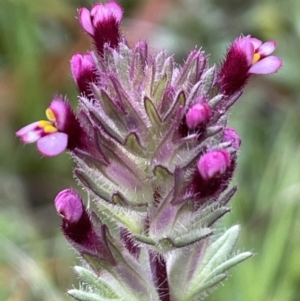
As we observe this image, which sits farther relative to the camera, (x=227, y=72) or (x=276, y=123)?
(x=276, y=123)

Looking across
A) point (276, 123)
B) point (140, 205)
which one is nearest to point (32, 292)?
point (140, 205)

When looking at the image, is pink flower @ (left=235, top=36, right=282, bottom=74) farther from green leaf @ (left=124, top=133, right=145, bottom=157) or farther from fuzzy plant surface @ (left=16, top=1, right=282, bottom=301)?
green leaf @ (left=124, top=133, right=145, bottom=157)

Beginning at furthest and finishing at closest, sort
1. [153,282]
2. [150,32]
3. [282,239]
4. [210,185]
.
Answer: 1. [150,32]
2. [282,239]
3. [153,282]
4. [210,185]

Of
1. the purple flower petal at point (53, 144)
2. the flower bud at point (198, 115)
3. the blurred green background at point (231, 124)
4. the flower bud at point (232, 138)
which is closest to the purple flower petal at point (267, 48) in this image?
the flower bud at point (232, 138)

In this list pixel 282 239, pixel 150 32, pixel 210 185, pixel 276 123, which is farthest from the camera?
pixel 150 32

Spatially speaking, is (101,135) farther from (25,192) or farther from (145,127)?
(25,192)
